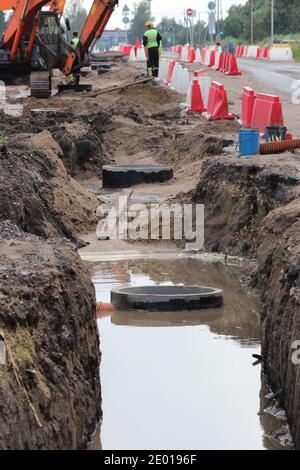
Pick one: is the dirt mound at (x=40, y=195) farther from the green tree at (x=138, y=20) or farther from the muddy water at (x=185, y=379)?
the green tree at (x=138, y=20)

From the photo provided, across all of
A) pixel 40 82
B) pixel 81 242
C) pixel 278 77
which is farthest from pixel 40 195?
pixel 278 77

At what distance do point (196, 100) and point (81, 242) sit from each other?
1253cm

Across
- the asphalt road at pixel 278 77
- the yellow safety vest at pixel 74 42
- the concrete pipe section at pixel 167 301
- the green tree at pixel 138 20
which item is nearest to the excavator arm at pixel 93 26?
the yellow safety vest at pixel 74 42

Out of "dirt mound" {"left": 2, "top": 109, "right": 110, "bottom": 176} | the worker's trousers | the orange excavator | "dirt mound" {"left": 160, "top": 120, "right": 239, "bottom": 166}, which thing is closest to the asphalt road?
the worker's trousers

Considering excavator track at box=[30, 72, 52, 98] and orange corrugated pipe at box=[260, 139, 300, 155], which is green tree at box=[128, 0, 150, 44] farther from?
orange corrugated pipe at box=[260, 139, 300, 155]

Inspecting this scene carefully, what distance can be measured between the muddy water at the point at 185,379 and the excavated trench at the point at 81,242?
0.27 feet

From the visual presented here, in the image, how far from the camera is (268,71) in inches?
1839

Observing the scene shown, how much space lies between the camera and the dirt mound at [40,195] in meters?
Answer: 12.4

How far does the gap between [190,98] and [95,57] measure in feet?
136

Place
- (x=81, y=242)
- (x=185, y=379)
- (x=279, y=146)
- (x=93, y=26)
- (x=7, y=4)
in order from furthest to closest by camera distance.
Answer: (x=93, y=26)
(x=7, y=4)
(x=279, y=146)
(x=81, y=242)
(x=185, y=379)

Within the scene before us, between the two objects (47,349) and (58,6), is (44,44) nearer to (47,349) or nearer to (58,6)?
(58,6)

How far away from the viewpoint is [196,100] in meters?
25.9

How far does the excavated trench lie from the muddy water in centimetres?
8
